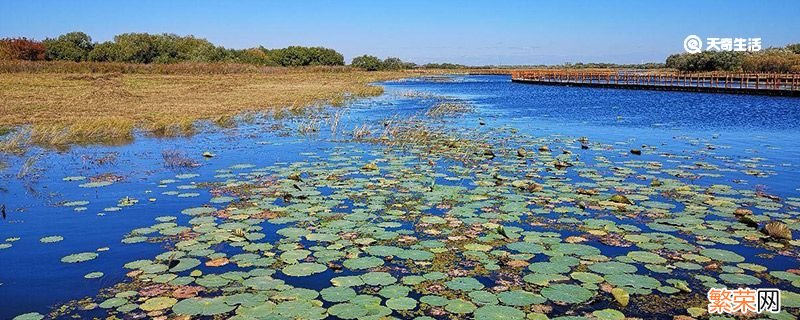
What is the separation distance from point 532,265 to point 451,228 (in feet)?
4.61

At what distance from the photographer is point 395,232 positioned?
20.8 feet

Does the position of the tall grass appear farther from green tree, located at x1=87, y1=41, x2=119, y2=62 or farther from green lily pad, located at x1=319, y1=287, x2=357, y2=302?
green lily pad, located at x1=319, y1=287, x2=357, y2=302

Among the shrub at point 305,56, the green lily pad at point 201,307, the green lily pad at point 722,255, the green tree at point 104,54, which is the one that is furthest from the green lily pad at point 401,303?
the shrub at point 305,56

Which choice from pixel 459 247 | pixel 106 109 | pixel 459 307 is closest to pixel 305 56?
pixel 106 109

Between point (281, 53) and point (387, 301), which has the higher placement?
point (281, 53)

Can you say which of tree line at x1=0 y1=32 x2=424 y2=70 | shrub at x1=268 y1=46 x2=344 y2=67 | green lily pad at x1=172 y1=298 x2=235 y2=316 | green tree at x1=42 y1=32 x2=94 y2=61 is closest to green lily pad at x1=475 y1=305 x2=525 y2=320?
green lily pad at x1=172 y1=298 x2=235 y2=316

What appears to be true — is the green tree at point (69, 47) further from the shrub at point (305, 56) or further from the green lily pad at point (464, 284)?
the green lily pad at point (464, 284)

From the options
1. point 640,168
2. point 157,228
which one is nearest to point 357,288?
point 157,228

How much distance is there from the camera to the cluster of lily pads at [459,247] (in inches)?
175

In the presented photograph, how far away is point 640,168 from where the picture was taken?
404 inches

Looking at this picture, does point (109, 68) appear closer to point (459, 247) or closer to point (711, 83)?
point (711, 83)

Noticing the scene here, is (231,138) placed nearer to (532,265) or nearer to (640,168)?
(640,168)

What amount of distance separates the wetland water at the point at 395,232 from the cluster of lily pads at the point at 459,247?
24 mm

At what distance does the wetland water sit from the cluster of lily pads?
0.02 m
